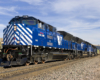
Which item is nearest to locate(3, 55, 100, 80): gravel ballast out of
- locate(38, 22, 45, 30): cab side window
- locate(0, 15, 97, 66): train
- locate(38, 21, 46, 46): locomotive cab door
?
locate(0, 15, 97, 66): train

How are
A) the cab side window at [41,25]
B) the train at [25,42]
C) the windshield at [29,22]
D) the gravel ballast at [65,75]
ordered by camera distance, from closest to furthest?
the gravel ballast at [65,75] → the train at [25,42] → the windshield at [29,22] → the cab side window at [41,25]

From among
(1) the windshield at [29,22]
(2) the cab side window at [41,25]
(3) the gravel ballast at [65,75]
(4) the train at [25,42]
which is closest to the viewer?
(3) the gravel ballast at [65,75]

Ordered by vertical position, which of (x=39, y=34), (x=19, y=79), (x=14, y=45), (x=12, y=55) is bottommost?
(x=19, y=79)

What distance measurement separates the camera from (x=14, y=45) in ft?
31.0

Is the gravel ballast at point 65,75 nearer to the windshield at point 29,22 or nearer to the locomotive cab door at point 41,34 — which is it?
the locomotive cab door at point 41,34

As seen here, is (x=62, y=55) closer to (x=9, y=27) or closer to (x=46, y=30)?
(x=46, y=30)

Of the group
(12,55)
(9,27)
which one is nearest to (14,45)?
(12,55)

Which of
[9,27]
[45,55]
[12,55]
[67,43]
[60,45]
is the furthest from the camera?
[67,43]

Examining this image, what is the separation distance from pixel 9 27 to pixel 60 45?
6.77 meters

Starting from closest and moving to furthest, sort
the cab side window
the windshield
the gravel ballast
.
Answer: the gravel ballast < the windshield < the cab side window

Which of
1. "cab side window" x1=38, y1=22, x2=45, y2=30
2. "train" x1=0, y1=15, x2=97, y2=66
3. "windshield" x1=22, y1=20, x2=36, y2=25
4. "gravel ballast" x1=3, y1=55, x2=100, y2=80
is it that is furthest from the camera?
"cab side window" x1=38, y1=22, x2=45, y2=30

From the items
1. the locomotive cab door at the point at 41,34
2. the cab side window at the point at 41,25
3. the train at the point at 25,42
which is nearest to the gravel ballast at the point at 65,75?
the train at the point at 25,42

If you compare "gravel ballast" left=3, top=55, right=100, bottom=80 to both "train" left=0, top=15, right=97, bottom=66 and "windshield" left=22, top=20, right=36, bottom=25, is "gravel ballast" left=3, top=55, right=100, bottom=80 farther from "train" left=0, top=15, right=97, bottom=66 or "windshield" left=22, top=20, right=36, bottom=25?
"windshield" left=22, top=20, right=36, bottom=25

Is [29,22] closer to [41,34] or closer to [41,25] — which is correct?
[41,25]
